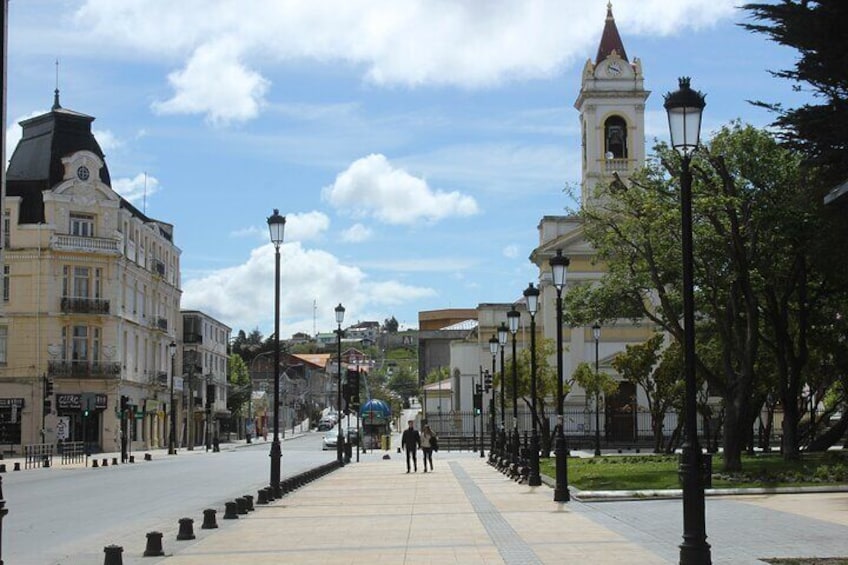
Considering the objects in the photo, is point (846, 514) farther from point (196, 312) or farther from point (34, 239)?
point (196, 312)

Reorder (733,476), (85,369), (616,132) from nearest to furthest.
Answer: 1. (733,476)
2. (85,369)
3. (616,132)

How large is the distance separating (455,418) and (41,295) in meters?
31.1

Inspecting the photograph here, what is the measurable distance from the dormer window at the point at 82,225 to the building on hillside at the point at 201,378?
18222mm

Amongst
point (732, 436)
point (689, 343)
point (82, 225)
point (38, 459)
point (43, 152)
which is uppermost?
point (43, 152)

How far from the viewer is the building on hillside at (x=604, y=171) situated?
240 feet

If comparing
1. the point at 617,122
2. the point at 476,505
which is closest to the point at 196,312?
the point at 617,122

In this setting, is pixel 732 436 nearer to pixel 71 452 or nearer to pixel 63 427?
pixel 71 452

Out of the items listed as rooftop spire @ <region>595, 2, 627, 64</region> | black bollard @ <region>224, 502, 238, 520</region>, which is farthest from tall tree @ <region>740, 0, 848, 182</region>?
rooftop spire @ <region>595, 2, 627, 64</region>

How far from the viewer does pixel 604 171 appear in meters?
73.0

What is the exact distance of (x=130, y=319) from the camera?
71.2 meters

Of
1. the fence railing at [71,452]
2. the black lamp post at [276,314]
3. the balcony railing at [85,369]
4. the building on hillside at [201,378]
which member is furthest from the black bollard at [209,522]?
the building on hillside at [201,378]

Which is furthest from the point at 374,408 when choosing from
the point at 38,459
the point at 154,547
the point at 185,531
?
the point at 154,547

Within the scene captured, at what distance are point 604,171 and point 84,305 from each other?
33.1m

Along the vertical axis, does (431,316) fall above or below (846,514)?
above
